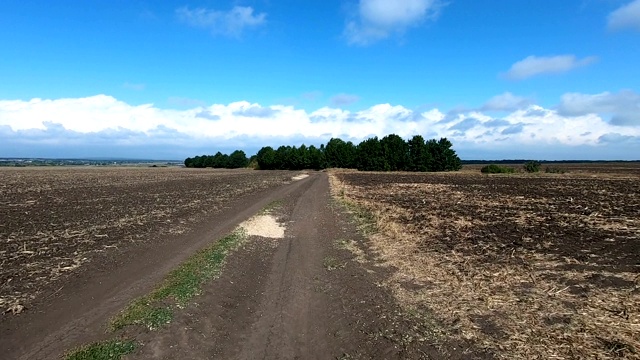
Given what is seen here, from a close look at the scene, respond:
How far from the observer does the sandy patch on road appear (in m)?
16.5

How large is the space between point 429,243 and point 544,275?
15.4 feet

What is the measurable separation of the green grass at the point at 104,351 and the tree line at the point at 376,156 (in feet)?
375

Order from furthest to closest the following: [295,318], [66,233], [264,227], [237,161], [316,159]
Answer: [237,161]
[316,159]
[264,227]
[66,233]
[295,318]

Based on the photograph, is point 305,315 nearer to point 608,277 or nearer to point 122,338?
point 122,338

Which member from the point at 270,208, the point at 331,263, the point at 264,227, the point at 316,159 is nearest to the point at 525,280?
the point at 331,263

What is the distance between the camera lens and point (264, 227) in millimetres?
18156

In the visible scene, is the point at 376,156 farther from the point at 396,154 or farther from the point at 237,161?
the point at 237,161

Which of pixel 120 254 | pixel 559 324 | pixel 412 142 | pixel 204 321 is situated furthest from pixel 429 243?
pixel 412 142

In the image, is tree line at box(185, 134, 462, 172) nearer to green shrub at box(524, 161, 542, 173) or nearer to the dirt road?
green shrub at box(524, 161, 542, 173)

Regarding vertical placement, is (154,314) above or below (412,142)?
below

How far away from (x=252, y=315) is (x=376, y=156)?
115962mm

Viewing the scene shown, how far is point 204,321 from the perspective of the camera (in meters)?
7.25

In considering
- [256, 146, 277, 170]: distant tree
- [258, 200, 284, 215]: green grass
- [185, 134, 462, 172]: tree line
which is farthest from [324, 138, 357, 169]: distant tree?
[258, 200, 284, 215]: green grass

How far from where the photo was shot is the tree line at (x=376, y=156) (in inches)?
4564
